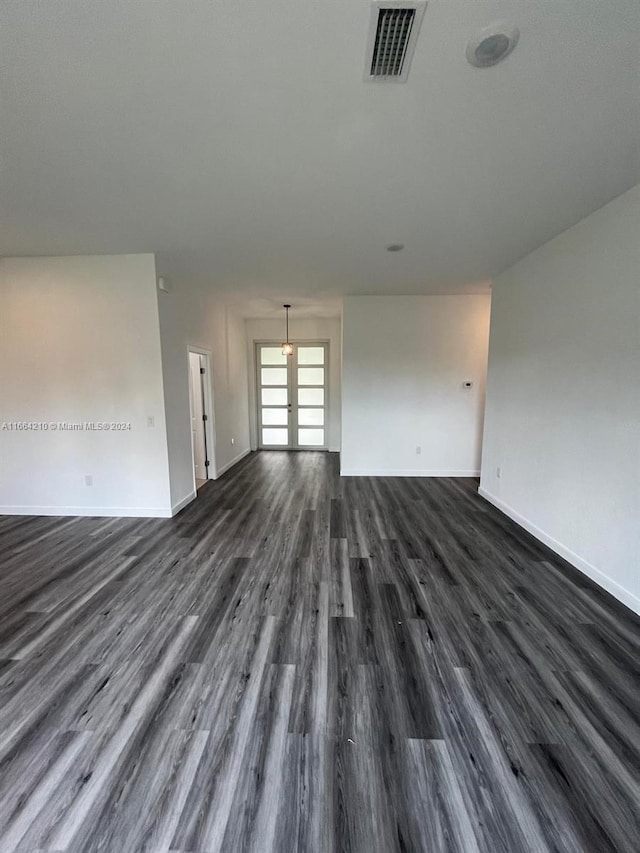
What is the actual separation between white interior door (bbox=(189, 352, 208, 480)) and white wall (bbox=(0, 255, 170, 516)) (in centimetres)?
133

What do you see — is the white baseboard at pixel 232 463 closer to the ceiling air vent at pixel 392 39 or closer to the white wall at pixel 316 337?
the white wall at pixel 316 337

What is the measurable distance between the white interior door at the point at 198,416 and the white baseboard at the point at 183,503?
712mm

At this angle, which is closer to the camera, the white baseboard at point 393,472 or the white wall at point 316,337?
the white baseboard at point 393,472

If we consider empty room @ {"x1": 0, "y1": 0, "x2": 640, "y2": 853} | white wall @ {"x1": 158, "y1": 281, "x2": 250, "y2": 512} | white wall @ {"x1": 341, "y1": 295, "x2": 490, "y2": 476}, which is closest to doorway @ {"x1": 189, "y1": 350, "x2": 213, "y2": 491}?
white wall @ {"x1": 158, "y1": 281, "x2": 250, "y2": 512}

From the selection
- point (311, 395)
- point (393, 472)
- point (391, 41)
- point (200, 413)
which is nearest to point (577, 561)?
point (393, 472)

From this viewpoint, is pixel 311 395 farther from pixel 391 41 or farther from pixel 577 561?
pixel 391 41

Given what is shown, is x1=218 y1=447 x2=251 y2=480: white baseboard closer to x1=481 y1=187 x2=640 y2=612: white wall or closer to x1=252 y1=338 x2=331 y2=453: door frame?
x1=252 y1=338 x2=331 y2=453: door frame

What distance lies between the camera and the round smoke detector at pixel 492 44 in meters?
1.25

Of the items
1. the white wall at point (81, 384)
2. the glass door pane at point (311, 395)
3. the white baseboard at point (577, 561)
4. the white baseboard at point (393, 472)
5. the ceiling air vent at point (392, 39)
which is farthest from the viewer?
the glass door pane at point (311, 395)

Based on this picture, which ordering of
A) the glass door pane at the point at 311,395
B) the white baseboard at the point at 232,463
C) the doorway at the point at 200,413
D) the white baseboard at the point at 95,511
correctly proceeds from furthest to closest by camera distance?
the glass door pane at the point at 311,395 < the white baseboard at the point at 232,463 < the doorway at the point at 200,413 < the white baseboard at the point at 95,511

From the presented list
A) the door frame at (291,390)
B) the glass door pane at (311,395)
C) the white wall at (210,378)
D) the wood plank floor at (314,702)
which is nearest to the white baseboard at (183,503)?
the white wall at (210,378)

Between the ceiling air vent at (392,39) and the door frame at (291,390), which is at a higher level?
the ceiling air vent at (392,39)

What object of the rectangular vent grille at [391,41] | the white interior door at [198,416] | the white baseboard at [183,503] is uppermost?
the rectangular vent grille at [391,41]

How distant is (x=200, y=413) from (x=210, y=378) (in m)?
0.57
